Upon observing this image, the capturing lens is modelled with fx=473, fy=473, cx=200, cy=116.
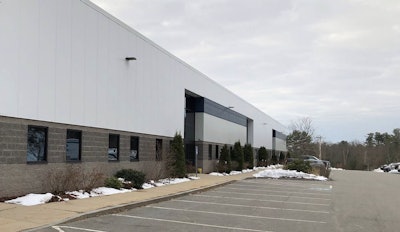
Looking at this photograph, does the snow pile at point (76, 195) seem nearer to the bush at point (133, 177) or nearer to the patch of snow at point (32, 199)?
the patch of snow at point (32, 199)

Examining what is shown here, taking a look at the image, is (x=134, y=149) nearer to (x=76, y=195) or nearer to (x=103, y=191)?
(x=103, y=191)

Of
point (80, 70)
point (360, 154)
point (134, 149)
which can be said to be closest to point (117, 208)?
point (80, 70)

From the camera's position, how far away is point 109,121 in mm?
21031

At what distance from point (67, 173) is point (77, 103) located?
2857mm

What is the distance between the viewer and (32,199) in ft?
46.8

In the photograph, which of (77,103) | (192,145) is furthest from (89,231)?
(192,145)

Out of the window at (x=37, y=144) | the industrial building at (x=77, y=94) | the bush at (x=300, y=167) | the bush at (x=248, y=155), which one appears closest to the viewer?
the industrial building at (x=77, y=94)

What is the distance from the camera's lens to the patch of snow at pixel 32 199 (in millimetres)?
13922

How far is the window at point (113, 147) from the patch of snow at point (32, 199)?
21.5ft

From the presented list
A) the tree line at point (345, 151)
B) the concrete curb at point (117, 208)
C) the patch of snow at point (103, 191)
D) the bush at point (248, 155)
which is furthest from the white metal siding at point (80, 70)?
the tree line at point (345, 151)

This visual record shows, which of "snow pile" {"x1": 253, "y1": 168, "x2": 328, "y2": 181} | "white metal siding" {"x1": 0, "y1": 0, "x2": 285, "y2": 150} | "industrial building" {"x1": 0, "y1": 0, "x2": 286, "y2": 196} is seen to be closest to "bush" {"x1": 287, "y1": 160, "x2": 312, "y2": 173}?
"snow pile" {"x1": 253, "y1": 168, "x2": 328, "y2": 181}

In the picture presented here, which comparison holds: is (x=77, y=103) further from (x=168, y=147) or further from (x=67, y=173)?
(x=168, y=147)

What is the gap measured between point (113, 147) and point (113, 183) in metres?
3.14

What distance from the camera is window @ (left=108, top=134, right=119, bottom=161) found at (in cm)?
2161
